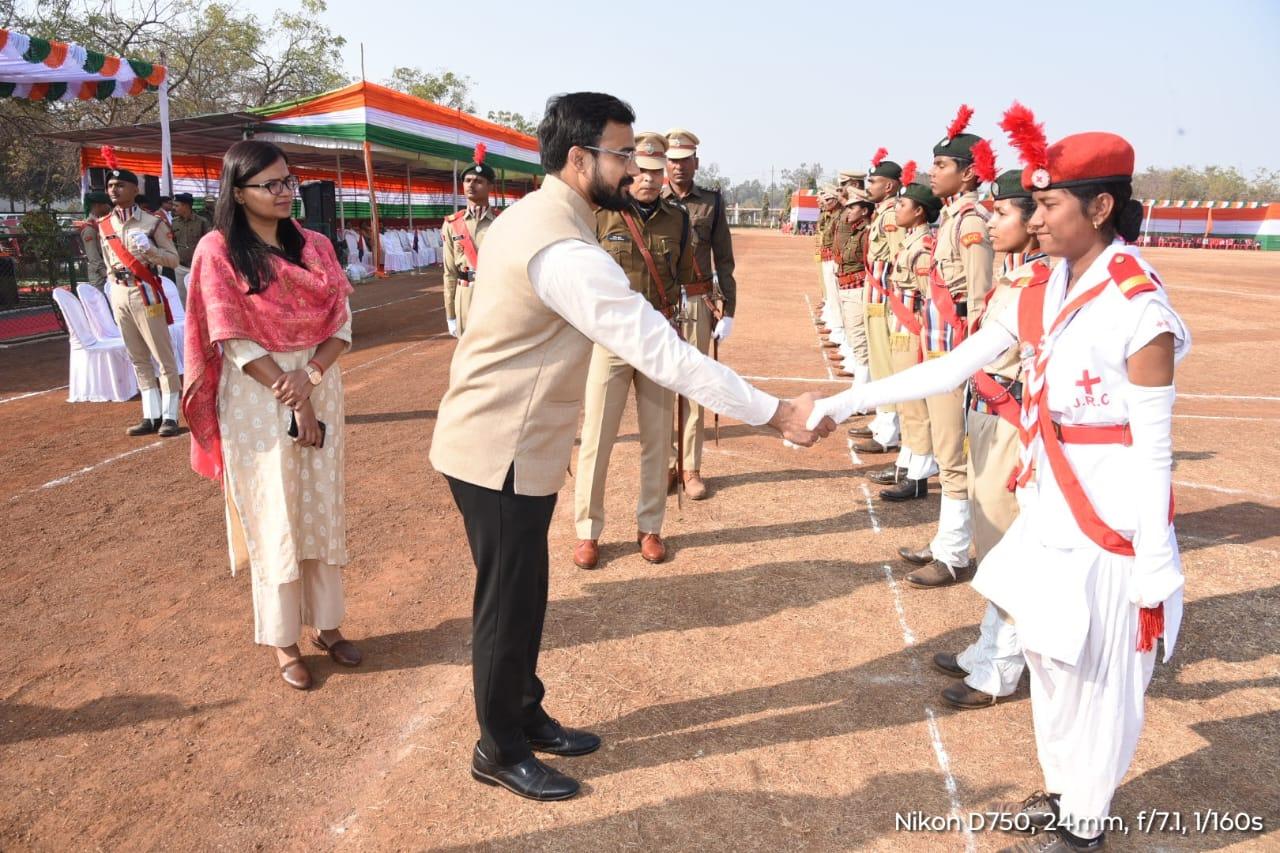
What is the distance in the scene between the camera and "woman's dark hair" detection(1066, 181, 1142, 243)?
7.72ft

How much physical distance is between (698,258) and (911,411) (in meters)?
1.79

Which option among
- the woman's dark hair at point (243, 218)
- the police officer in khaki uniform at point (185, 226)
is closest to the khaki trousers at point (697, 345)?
the woman's dark hair at point (243, 218)

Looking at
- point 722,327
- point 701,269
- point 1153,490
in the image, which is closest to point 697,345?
point 722,327

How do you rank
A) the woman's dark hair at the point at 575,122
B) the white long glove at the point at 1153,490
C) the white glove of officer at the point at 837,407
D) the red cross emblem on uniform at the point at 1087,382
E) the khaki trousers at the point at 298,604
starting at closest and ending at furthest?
the white long glove at the point at 1153,490 → the red cross emblem on uniform at the point at 1087,382 → the woman's dark hair at the point at 575,122 → the white glove of officer at the point at 837,407 → the khaki trousers at the point at 298,604

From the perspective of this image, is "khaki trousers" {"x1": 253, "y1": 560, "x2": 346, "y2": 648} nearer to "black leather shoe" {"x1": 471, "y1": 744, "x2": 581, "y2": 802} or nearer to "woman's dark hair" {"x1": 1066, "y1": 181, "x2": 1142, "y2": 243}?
"black leather shoe" {"x1": 471, "y1": 744, "x2": 581, "y2": 802}

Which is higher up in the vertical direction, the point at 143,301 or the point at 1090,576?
the point at 143,301

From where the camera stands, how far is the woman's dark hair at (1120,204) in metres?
2.35

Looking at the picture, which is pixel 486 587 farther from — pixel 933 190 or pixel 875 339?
pixel 875 339

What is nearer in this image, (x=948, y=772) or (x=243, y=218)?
(x=948, y=772)

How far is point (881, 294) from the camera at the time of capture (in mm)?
6883

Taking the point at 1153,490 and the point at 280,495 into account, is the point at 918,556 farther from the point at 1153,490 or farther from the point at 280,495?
the point at 280,495

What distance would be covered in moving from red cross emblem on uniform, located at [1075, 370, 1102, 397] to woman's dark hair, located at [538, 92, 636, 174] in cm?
156

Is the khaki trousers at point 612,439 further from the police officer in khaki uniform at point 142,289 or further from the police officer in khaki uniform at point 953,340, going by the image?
the police officer in khaki uniform at point 142,289

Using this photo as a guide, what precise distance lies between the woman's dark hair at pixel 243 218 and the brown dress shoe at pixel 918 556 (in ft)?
11.8
